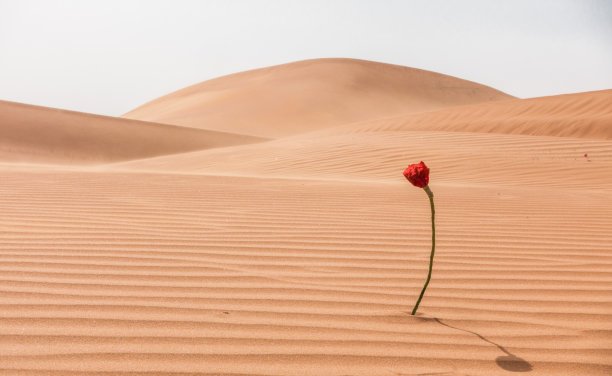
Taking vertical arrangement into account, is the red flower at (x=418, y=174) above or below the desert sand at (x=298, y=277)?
above

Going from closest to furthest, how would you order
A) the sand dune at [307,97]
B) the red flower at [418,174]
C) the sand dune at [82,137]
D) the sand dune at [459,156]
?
the red flower at [418,174]
the sand dune at [459,156]
the sand dune at [82,137]
the sand dune at [307,97]

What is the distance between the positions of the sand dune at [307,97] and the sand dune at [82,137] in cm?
1325

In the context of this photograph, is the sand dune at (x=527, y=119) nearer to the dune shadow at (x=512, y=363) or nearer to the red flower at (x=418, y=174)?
the dune shadow at (x=512, y=363)

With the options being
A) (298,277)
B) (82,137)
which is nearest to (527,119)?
(298,277)

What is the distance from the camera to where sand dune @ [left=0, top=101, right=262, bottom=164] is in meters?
20.9

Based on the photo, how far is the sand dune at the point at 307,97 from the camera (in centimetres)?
4425

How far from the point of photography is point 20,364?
1.99 meters

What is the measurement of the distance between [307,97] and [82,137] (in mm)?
28874

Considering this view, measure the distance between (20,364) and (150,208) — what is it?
10.7ft

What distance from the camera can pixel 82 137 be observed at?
23.2 m

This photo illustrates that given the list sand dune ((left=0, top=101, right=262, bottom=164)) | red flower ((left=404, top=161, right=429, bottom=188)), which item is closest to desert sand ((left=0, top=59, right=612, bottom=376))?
red flower ((left=404, top=161, right=429, bottom=188))

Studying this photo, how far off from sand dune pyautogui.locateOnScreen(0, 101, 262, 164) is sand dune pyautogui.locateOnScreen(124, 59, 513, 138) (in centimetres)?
1325

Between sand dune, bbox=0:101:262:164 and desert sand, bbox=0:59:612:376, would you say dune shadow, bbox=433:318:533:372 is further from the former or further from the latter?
sand dune, bbox=0:101:262:164

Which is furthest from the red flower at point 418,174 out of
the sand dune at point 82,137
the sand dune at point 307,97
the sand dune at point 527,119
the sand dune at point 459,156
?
the sand dune at point 307,97
